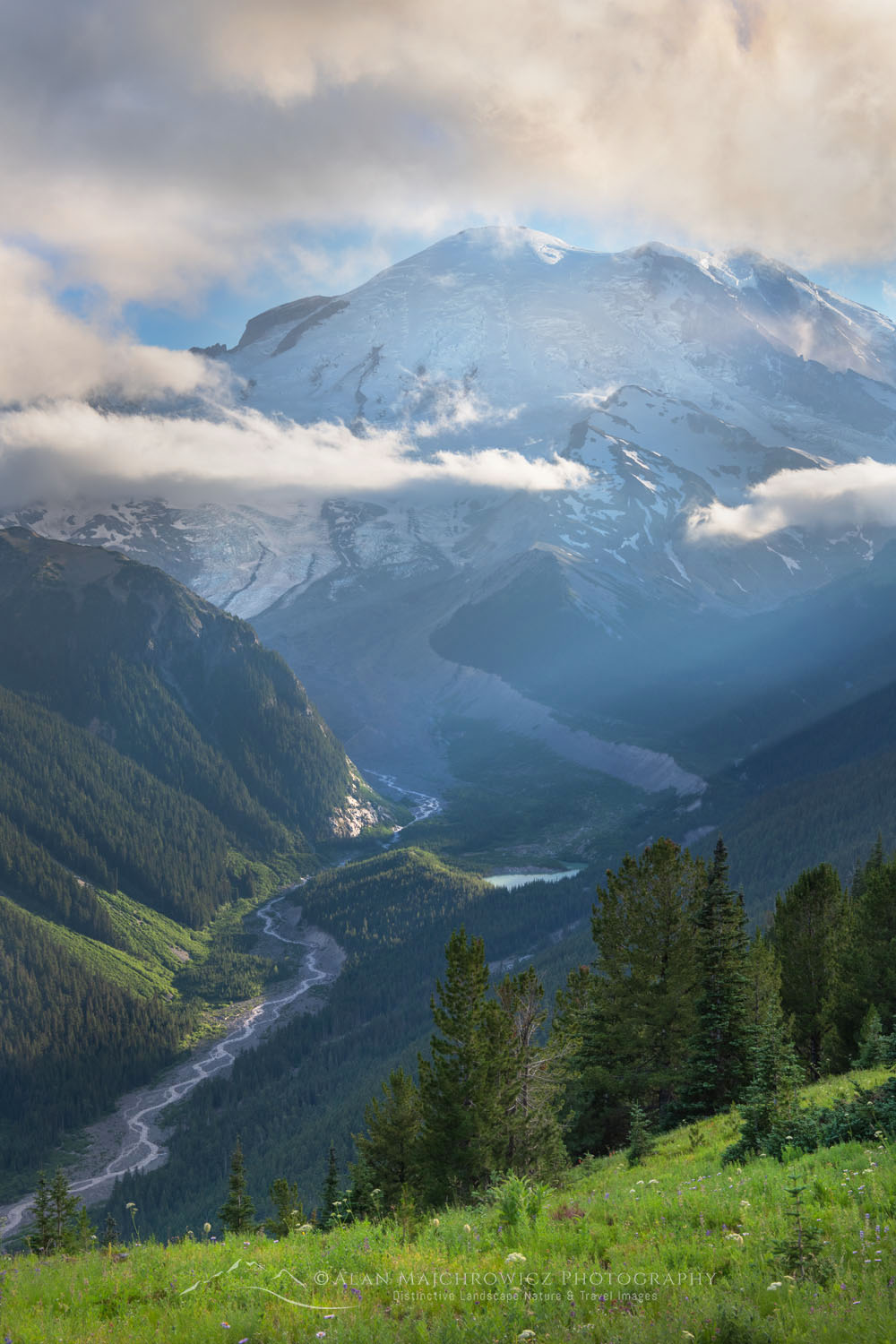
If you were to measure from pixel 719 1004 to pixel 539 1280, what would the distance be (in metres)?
31.4

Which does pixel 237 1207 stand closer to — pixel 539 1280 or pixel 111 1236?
pixel 111 1236

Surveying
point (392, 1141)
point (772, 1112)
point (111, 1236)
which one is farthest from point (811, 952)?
point (111, 1236)

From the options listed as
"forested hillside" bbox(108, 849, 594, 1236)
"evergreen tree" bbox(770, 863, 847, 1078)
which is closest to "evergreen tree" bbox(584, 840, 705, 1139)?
"evergreen tree" bbox(770, 863, 847, 1078)

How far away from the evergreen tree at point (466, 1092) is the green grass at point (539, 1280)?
66.8ft

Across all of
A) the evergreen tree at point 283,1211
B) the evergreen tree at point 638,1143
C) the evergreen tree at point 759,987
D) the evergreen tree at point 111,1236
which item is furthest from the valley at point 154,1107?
the evergreen tree at point 638,1143

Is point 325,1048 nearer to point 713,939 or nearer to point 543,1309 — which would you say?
point 713,939

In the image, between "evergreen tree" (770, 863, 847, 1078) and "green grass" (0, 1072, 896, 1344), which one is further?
"evergreen tree" (770, 863, 847, 1078)

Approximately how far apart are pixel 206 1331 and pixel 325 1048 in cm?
15461

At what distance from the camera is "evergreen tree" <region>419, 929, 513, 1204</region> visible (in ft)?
125

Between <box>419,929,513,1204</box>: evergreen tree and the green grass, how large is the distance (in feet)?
66.8

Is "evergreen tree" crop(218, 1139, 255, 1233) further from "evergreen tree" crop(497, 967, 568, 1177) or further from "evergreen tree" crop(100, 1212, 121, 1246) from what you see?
"evergreen tree" crop(497, 967, 568, 1177)

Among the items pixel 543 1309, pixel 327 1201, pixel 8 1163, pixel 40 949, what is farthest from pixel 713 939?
pixel 40 949

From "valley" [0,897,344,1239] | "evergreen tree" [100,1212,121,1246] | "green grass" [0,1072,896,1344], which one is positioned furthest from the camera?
"valley" [0,897,344,1239]

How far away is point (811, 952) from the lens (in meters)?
55.4
